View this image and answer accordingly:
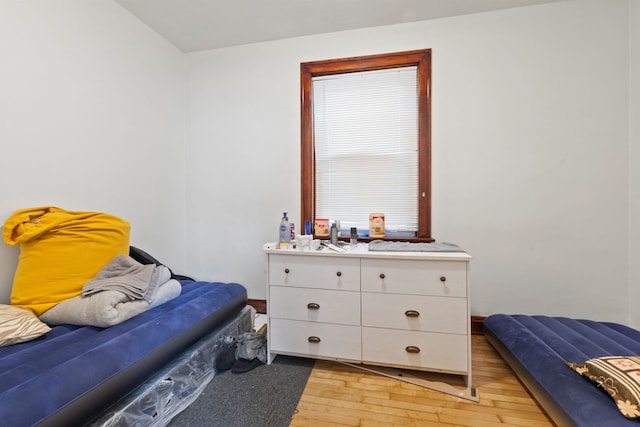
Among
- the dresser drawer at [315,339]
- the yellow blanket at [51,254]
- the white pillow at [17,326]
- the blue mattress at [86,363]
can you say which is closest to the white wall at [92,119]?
the yellow blanket at [51,254]

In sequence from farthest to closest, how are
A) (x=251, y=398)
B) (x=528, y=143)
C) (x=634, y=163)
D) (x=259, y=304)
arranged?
(x=259, y=304), (x=528, y=143), (x=634, y=163), (x=251, y=398)

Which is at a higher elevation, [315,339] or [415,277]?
[415,277]

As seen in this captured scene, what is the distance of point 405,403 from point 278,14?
2862 mm

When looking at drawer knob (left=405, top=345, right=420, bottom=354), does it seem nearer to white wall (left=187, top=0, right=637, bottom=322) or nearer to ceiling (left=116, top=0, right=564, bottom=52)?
white wall (left=187, top=0, right=637, bottom=322)

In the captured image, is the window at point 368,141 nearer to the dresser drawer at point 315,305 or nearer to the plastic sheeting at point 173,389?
the dresser drawer at point 315,305

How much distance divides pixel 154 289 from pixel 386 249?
147 cm

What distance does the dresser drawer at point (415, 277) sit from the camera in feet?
5.06

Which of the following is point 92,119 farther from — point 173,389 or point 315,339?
point 315,339

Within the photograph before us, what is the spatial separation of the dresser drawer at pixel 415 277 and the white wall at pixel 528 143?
2.18 feet

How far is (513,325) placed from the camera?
177cm

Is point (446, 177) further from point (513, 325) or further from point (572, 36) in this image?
point (572, 36)

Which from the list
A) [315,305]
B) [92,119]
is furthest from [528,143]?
[92,119]

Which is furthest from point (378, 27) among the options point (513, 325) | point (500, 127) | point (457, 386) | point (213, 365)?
point (213, 365)

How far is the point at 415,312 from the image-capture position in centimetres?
159
